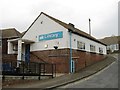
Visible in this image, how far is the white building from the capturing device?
94.1ft

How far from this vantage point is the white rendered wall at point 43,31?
29.1 metres

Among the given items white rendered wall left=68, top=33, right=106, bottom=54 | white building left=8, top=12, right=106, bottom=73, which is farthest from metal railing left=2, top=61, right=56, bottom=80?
white rendered wall left=68, top=33, right=106, bottom=54

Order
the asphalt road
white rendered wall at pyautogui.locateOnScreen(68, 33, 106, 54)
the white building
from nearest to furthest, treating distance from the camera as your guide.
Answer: the asphalt road < the white building < white rendered wall at pyautogui.locateOnScreen(68, 33, 106, 54)

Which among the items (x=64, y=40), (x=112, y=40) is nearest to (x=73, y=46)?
(x=64, y=40)

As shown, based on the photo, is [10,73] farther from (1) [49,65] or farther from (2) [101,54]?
(2) [101,54]

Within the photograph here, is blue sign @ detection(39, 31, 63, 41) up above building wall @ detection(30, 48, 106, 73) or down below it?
above

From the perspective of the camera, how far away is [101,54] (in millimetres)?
A: 42438

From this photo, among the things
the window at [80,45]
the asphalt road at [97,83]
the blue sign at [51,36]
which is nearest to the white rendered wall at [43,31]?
the blue sign at [51,36]

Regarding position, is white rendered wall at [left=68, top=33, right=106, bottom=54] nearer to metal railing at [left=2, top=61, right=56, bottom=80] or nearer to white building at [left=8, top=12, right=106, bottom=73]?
white building at [left=8, top=12, right=106, bottom=73]

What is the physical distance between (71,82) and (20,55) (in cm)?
1266

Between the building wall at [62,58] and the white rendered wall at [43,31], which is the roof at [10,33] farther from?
the building wall at [62,58]

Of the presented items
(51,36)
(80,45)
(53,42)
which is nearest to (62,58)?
(53,42)

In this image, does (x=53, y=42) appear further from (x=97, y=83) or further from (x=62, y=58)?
(x=97, y=83)

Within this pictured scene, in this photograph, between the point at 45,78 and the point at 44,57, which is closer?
the point at 45,78
